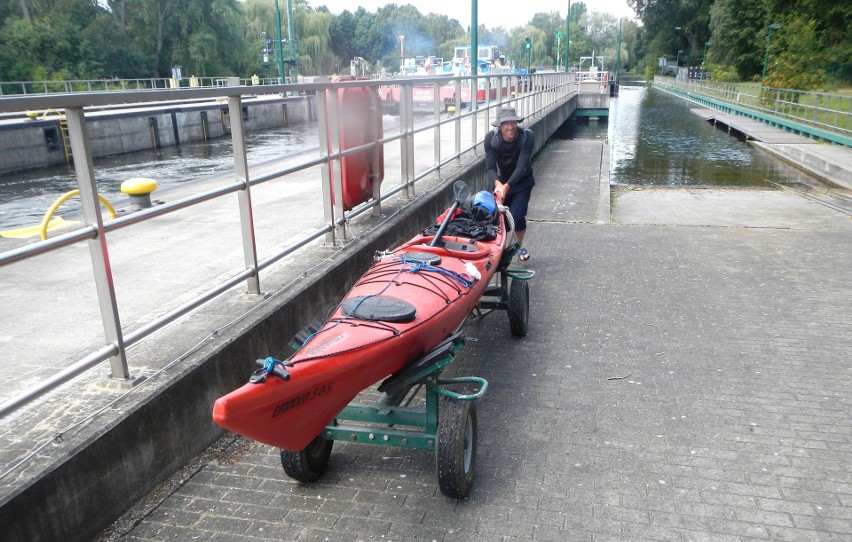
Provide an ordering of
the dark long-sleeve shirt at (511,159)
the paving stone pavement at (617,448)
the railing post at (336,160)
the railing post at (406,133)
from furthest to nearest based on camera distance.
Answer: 1. the railing post at (406,133)
2. the dark long-sleeve shirt at (511,159)
3. the railing post at (336,160)
4. the paving stone pavement at (617,448)

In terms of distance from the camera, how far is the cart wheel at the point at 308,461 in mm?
3422

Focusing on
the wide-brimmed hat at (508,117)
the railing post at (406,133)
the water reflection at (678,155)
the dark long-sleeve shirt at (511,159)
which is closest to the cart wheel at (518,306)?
the dark long-sleeve shirt at (511,159)

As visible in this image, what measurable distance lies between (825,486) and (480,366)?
7.68ft

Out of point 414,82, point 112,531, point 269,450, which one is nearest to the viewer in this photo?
point 112,531

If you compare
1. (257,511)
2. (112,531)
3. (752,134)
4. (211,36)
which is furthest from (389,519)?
(211,36)

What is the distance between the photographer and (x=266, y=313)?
4.37 m

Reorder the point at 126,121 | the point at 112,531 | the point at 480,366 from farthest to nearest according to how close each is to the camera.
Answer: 1. the point at 126,121
2. the point at 480,366
3. the point at 112,531

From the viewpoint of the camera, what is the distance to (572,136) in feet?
91.3

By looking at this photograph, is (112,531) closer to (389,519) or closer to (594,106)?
(389,519)

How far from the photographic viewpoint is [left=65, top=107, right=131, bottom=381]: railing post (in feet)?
10.1

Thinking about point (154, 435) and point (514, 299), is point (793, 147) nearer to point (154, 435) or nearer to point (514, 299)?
point (514, 299)

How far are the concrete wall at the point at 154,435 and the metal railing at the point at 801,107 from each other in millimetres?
19141

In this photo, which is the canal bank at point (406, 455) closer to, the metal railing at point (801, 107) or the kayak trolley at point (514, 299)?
the kayak trolley at point (514, 299)

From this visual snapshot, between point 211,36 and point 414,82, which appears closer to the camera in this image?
point 414,82
